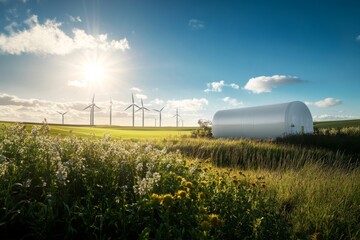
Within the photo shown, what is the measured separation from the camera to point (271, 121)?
27672 millimetres

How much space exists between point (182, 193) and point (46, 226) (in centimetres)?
202

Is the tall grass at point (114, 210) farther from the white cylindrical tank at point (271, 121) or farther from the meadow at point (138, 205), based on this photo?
the white cylindrical tank at point (271, 121)

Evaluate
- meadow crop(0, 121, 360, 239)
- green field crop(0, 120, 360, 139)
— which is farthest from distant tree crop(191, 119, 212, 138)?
meadow crop(0, 121, 360, 239)

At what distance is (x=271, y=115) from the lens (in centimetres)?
2786

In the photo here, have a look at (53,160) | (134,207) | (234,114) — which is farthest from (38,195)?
(234,114)

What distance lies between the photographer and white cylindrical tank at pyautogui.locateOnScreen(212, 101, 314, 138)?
87.8 ft

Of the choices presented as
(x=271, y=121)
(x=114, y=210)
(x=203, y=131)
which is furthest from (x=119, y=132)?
(x=114, y=210)

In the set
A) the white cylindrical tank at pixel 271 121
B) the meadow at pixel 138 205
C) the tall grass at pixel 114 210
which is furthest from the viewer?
the white cylindrical tank at pixel 271 121

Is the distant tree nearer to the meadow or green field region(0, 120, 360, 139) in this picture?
green field region(0, 120, 360, 139)

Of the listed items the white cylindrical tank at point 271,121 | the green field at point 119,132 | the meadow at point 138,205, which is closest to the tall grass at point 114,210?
the meadow at point 138,205

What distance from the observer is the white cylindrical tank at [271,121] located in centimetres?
2675

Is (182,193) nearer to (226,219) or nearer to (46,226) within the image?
(226,219)

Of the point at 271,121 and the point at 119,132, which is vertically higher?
the point at 271,121

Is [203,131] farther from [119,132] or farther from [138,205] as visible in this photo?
[138,205]
